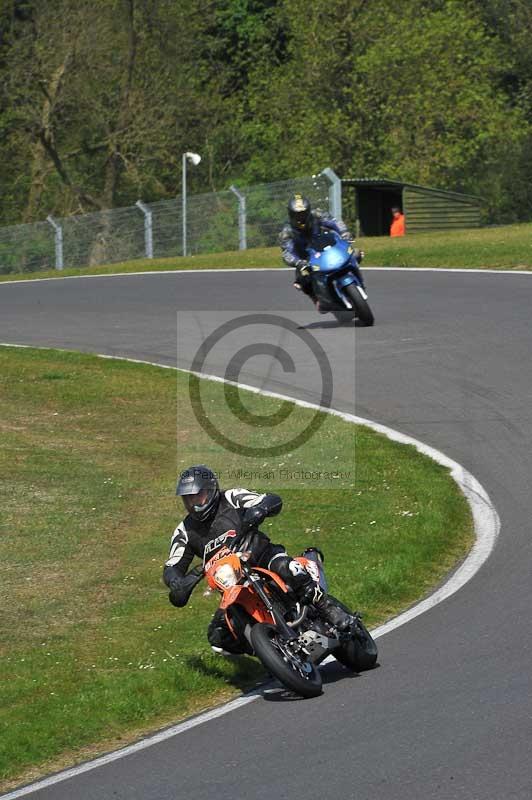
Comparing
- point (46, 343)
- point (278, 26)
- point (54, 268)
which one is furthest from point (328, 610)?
point (278, 26)

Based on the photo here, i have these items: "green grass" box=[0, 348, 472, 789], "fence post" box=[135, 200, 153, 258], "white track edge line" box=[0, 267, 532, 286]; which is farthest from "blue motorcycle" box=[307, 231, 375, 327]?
"fence post" box=[135, 200, 153, 258]

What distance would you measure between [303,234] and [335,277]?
0.86 metres

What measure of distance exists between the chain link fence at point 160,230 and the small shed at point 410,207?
7.22ft

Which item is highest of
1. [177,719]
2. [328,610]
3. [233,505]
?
[233,505]

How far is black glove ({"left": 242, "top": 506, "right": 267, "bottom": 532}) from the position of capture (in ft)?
26.7

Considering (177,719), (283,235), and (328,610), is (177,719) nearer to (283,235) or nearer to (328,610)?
(328,610)

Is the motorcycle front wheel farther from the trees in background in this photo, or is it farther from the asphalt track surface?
the trees in background

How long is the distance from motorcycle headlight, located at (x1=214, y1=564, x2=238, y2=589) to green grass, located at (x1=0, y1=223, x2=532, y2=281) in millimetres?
19136

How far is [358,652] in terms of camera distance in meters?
8.09

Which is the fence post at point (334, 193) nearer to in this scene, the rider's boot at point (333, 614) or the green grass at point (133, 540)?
the green grass at point (133, 540)

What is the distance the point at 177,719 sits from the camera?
25.6 ft

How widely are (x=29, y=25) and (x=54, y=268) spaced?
15435 millimetres

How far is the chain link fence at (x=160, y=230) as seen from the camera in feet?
119

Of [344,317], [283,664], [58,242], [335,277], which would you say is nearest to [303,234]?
[335,277]
